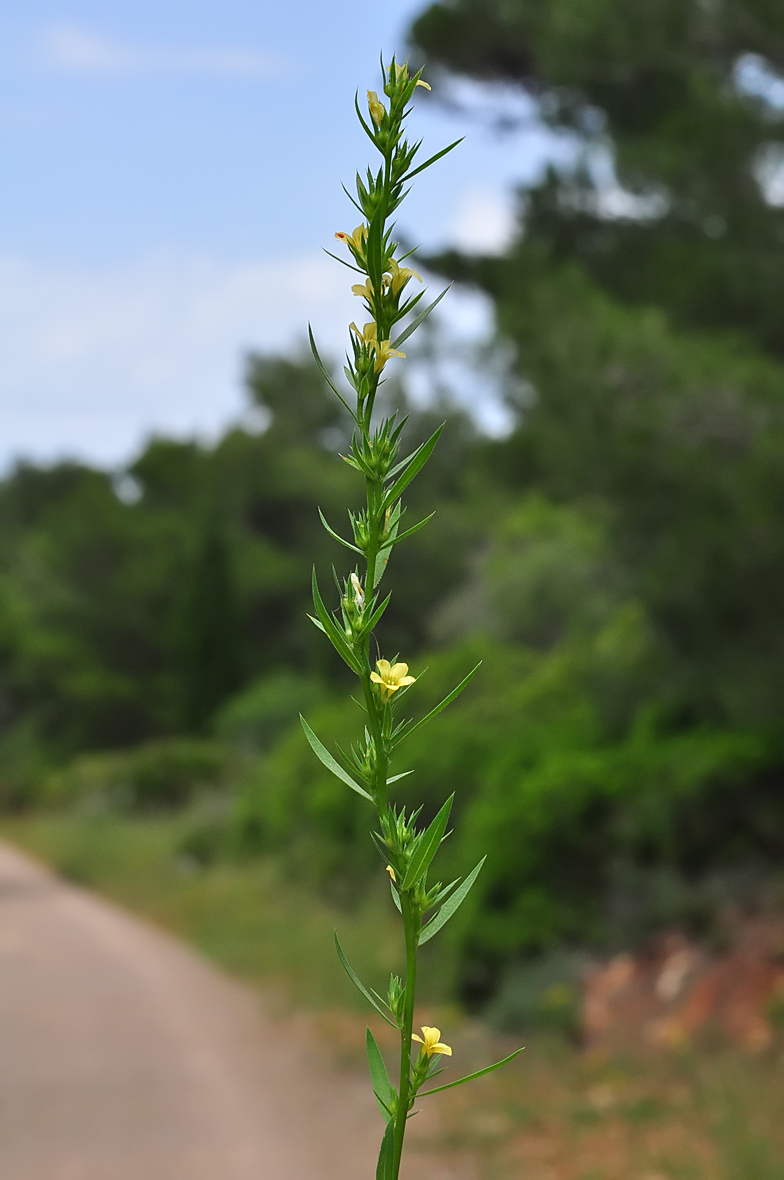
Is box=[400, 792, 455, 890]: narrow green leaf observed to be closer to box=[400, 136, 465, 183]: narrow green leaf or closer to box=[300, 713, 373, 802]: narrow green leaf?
box=[300, 713, 373, 802]: narrow green leaf

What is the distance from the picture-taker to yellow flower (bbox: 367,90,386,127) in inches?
26.4

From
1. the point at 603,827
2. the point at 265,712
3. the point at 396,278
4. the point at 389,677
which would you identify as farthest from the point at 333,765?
the point at 265,712

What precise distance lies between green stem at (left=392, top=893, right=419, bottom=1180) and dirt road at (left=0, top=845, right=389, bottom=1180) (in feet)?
16.3

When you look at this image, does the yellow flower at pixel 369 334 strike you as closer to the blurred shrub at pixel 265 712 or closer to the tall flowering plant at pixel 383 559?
the tall flowering plant at pixel 383 559

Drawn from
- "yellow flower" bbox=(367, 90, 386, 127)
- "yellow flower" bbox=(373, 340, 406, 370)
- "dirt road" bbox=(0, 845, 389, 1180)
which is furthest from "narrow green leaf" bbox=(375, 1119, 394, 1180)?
"dirt road" bbox=(0, 845, 389, 1180)

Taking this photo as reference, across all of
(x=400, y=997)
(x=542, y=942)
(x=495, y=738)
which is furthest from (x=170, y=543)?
(x=400, y=997)

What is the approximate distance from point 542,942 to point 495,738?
2.24 m

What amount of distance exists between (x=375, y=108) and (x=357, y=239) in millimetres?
70

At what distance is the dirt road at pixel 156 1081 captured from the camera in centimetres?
550

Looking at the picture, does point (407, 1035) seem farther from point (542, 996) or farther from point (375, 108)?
point (542, 996)

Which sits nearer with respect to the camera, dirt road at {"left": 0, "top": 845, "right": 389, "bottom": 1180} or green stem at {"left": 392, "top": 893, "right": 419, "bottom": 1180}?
green stem at {"left": 392, "top": 893, "right": 419, "bottom": 1180}

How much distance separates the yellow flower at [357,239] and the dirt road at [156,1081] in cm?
512

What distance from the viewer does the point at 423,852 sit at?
2.16 feet

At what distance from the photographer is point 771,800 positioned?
25.0 ft
